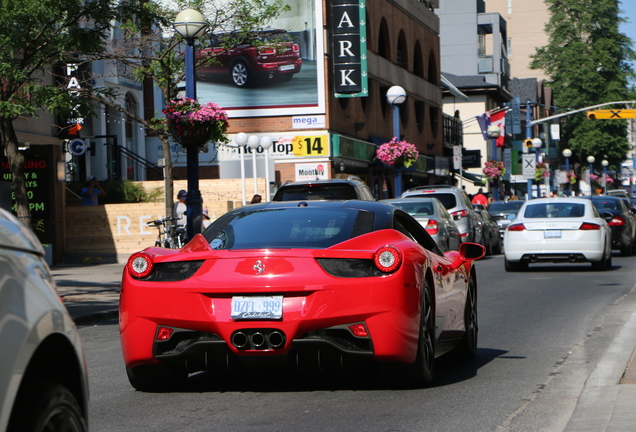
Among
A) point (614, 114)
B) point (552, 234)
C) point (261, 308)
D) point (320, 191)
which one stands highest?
point (614, 114)

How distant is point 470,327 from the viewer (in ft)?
29.4

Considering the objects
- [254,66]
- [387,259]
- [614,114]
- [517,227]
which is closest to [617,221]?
[517,227]

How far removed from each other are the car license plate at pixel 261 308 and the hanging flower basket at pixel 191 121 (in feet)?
42.4

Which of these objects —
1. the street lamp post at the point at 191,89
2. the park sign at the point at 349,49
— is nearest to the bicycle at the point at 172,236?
the street lamp post at the point at 191,89

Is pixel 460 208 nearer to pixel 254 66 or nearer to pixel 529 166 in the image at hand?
pixel 254 66

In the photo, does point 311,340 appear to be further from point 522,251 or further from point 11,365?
point 522,251

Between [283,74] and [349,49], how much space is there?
2.59 m

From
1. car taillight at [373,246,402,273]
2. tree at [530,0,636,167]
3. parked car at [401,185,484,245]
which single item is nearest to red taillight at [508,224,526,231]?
parked car at [401,185,484,245]

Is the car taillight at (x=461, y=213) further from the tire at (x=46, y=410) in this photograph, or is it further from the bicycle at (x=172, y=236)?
the tire at (x=46, y=410)

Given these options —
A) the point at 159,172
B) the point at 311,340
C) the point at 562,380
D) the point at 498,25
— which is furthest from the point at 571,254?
the point at 498,25

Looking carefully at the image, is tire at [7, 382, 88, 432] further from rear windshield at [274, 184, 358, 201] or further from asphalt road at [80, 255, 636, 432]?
rear windshield at [274, 184, 358, 201]

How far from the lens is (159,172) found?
38562 mm

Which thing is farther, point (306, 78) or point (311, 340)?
point (306, 78)

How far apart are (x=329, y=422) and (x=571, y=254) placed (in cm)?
1497
